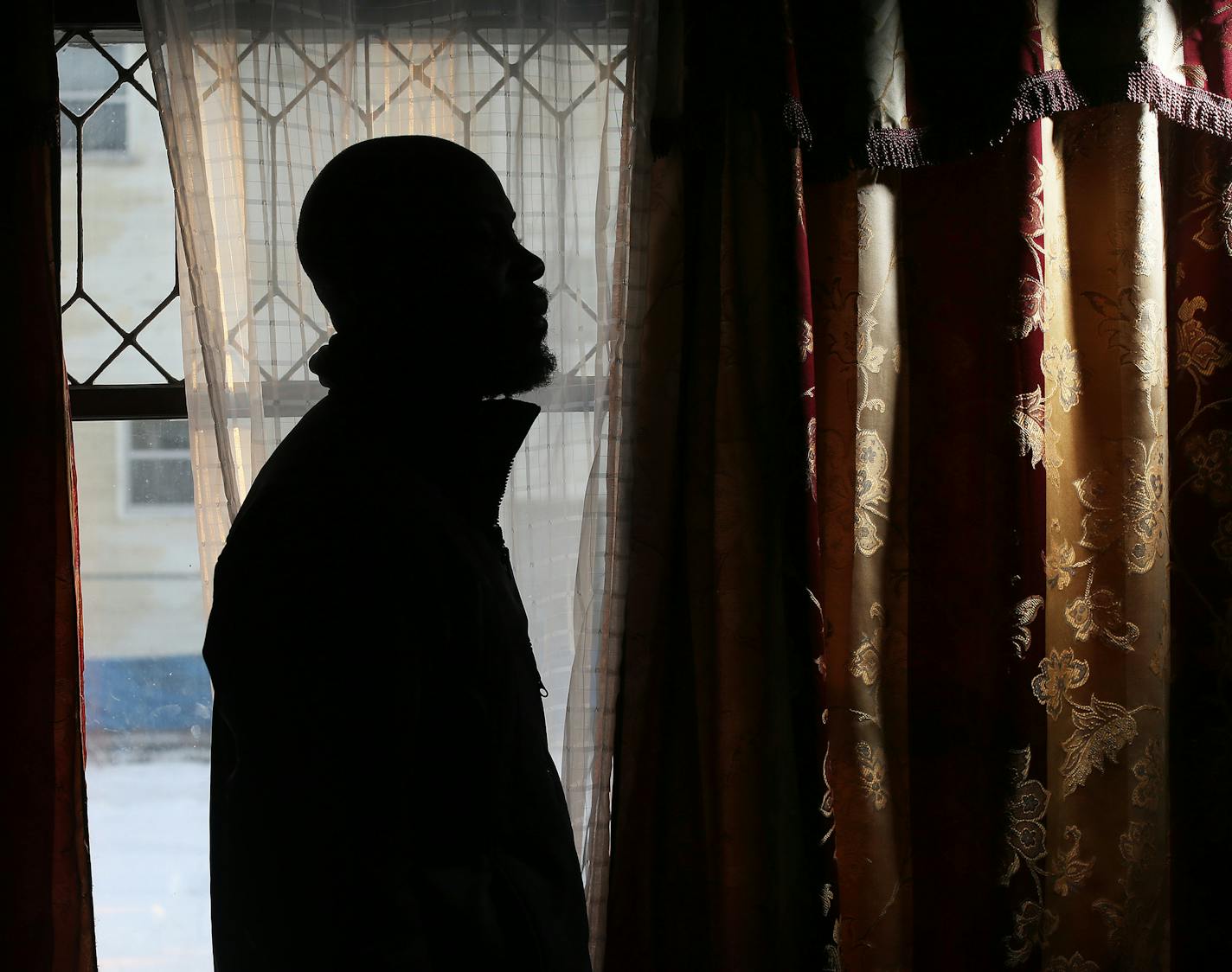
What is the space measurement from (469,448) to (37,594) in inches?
35.1

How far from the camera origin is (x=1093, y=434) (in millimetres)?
1495

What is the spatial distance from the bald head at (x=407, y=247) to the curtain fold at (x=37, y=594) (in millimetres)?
733

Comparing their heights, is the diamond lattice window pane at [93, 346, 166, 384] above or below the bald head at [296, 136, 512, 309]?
below

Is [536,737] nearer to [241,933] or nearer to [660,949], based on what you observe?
[241,933]

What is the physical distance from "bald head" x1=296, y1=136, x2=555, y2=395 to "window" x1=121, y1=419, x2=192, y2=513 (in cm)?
92

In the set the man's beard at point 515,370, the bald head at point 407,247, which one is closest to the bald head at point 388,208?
the bald head at point 407,247

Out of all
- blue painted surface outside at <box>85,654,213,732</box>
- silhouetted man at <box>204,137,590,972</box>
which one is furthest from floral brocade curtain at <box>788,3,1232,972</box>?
blue painted surface outside at <box>85,654,213,732</box>

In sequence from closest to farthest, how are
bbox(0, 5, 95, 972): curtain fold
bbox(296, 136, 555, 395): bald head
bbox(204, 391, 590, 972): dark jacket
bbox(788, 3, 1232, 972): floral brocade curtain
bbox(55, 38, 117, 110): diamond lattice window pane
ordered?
bbox(204, 391, 590, 972): dark jacket → bbox(296, 136, 555, 395): bald head → bbox(0, 5, 95, 972): curtain fold → bbox(788, 3, 1232, 972): floral brocade curtain → bbox(55, 38, 117, 110): diamond lattice window pane

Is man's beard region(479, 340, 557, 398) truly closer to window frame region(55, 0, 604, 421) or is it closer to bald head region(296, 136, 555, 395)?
bald head region(296, 136, 555, 395)

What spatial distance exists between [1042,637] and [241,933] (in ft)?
3.96

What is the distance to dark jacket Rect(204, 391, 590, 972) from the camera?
632 millimetres

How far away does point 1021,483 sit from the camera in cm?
142

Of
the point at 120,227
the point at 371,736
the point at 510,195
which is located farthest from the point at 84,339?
the point at 371,736

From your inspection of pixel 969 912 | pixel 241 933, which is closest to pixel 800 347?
pixel 969 912
